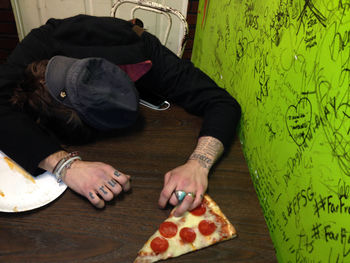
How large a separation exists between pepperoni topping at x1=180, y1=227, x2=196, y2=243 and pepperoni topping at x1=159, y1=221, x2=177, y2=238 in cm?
2

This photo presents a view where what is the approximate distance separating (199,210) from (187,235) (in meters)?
0.08

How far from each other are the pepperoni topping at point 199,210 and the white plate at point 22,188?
325 mm

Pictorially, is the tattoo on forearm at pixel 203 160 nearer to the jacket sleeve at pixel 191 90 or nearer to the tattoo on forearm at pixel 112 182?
the jacket sleeve at pixel 191 90

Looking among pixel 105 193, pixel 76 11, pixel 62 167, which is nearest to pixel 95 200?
pixel 105 193

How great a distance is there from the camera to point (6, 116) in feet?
2.47

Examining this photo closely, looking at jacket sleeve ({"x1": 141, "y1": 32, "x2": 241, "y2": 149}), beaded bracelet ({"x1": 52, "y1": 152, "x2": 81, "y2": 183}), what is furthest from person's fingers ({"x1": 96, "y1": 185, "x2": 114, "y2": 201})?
jacket sleeve ({"x1": 141, "y1": 32, "x2": 241, "y2": 149})

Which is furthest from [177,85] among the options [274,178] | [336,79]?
[336,79]

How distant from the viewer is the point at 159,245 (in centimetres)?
55

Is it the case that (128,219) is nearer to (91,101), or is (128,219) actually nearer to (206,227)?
(206,227)

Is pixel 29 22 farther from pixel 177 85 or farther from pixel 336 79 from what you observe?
A: pixel 336 79

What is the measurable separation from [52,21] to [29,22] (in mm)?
1380

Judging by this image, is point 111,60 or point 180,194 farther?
point 111,60

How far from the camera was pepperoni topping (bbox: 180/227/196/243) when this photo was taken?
578mm

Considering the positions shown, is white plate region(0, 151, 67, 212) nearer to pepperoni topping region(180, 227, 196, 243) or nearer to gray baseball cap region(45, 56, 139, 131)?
gray baseball cap region(45, 56, 139, 131)
